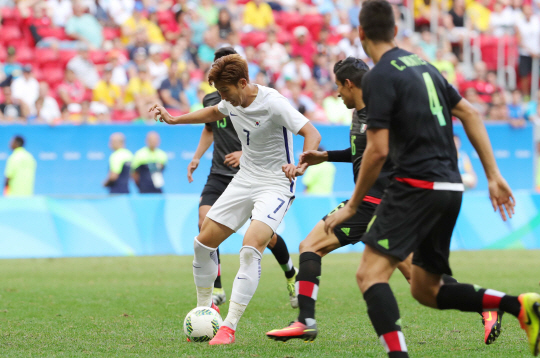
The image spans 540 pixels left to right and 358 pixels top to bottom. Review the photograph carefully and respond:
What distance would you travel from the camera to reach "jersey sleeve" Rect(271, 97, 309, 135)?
6.26 m

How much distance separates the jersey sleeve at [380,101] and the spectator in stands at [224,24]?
15.9 metres

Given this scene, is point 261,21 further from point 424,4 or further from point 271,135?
point 271,135

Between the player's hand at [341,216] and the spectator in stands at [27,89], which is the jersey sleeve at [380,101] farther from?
the spectator in stands at [27,89]

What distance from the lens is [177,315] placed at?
762 cm

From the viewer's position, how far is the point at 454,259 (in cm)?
1337

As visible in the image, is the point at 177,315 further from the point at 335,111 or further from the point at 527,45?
the point at 527,45

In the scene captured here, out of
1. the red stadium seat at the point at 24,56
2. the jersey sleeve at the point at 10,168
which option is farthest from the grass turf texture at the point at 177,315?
the red stadium seat at the point at 24,56

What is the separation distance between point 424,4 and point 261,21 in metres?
5.77

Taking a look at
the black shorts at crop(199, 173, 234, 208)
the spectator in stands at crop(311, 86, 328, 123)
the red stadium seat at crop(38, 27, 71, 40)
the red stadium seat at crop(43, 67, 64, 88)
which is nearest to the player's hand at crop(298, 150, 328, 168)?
the black shorts at crop(199, 173, 234, 208)

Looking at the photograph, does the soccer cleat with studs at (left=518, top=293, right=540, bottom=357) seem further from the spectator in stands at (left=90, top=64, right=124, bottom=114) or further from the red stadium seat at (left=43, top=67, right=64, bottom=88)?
the red stadium seat at (left=43, top=67, right=64, bottom=88)

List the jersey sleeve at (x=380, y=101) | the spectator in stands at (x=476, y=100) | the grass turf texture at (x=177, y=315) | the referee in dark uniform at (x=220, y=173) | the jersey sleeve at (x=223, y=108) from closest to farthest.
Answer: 1. the jersey sleeve at (x=380, y=101)
2. the grass turf texture at (x=177, y=315)
3. the jersey sleeve at (x=223, y=108)
4. the referee in dark uniform at (x=220, y=173)
5. the spectator in stands at (x=476, y=100)

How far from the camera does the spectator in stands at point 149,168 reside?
15414 mm

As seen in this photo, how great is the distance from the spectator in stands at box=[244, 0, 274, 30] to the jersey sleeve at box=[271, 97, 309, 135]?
1563cm

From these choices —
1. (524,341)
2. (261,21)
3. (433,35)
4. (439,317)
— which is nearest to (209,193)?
(439,317)
